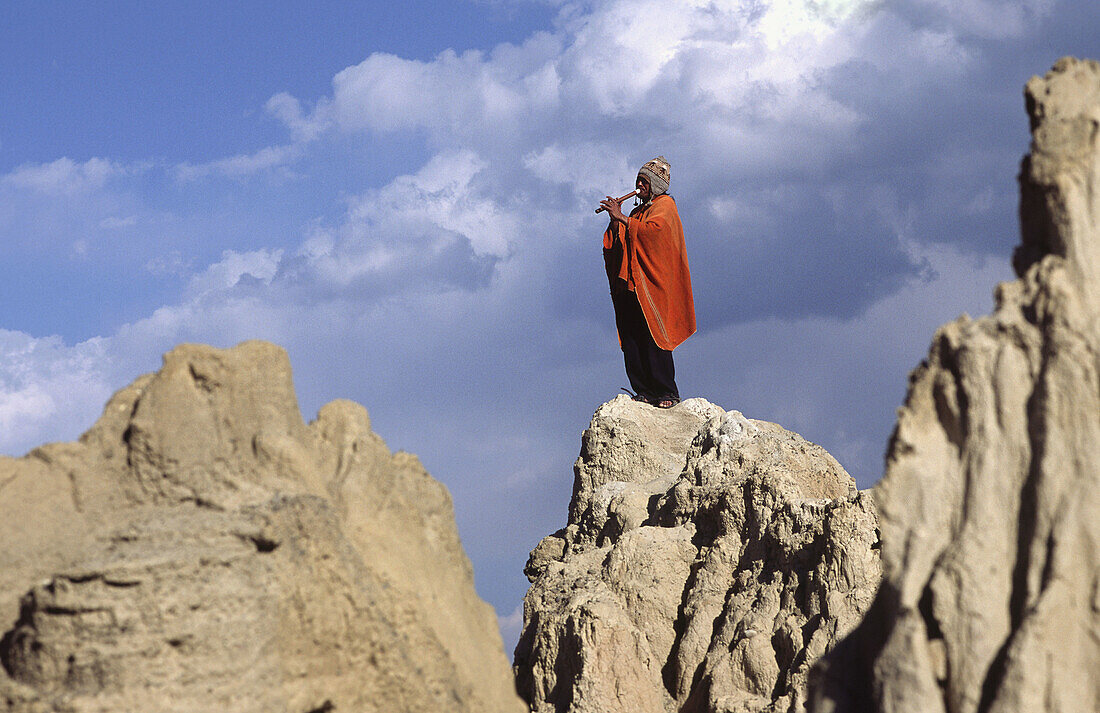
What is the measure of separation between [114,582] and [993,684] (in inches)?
114

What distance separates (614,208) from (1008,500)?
9418mm

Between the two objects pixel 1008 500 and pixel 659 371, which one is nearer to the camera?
pixel 1008 500

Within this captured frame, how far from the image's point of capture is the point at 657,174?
44.5 feet

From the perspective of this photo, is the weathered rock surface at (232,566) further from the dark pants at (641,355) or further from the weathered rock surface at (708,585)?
the dark pants at (641,355)

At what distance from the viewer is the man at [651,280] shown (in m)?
13.5

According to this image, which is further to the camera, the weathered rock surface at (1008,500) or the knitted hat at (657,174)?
the knitted hat at (657,174)

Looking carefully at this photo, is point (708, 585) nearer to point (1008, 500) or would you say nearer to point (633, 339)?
point (1008, 500)

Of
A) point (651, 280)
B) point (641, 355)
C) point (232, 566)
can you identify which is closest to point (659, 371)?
point (641, 355)

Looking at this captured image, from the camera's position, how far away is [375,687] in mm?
5391

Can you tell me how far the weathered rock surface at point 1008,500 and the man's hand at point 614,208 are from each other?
888cm

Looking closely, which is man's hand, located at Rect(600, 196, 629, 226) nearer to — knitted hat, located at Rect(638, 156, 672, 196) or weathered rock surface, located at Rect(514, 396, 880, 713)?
knitted hat, located at Rect(638, 156, 672, 196)

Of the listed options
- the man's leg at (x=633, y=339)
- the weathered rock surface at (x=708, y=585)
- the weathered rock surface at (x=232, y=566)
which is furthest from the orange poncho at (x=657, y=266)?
the weathered rock surface at (x=232, y=566)

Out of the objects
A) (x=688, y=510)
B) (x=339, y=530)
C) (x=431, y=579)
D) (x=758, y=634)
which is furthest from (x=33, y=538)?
(x=688, y=510)

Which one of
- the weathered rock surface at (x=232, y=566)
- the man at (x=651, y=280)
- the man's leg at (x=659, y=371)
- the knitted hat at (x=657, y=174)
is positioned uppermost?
the knitted hat at (x=657, y=174)
